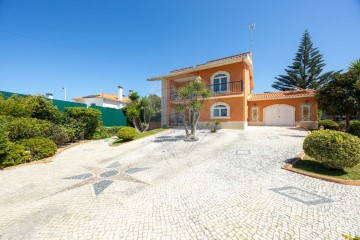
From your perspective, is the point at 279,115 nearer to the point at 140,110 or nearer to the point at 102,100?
the point at 140,110

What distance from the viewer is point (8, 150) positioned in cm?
715

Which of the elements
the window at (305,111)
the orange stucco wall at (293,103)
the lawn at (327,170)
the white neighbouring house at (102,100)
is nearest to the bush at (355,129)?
the orange stucco wall at (293,103)

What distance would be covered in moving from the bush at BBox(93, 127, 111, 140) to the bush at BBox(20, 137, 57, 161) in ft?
20.0

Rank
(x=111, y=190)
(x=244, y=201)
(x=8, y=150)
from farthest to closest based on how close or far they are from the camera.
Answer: (x=8, y=150), (x=111, y=190), (x=244, y=201)

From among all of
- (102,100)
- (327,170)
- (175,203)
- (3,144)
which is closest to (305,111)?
(327,170)

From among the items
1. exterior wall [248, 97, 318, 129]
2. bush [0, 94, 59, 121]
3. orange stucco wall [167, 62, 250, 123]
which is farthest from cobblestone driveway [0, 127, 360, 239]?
exterior wall [248, 97, 318, 129]

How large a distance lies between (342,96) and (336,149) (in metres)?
9.96

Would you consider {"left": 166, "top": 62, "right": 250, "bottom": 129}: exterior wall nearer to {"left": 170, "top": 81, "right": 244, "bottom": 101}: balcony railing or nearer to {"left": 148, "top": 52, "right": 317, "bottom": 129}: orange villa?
{"left": 148, "top": 52, "right": 317, "bottom": 129}: orange villa

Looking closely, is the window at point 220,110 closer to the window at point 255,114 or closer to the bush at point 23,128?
the window at point 255,114

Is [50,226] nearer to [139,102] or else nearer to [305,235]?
[305,235]

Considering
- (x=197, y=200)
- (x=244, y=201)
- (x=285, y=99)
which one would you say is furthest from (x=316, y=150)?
(x=285, y=99)

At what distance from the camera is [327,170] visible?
5.82 meters

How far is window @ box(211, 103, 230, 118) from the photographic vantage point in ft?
54.2

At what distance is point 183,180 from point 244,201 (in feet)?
6.72
